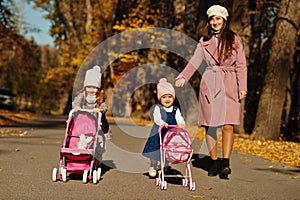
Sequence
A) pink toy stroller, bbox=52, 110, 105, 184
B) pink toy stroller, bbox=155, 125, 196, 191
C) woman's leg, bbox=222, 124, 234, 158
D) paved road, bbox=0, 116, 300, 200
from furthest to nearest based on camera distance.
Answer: woman's leg, bbox=222, 124, 234, 158
pink toy stroller, bbox=52, 110, 105, 184
pink toy stroller, bbox=155, 125, 196, 191
paved road, bbox=0, 116, 300, 200

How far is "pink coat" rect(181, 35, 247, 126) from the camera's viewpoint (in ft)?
24.2

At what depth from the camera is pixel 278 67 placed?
1633 cm

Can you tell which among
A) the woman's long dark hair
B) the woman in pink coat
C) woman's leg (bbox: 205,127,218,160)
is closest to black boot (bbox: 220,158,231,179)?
the woman in pink coat

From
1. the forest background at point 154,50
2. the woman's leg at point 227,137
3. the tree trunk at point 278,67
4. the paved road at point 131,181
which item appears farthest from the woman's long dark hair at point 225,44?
the tree trunk at point 278,67

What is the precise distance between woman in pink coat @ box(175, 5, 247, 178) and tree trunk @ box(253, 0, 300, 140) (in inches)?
362

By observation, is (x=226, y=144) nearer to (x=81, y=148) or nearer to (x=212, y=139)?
(x=212, y=139)

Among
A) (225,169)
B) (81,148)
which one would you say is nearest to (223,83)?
(225,169)

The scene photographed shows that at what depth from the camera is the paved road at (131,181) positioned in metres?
5.84

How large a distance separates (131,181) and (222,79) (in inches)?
77.1

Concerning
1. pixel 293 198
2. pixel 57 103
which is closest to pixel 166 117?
pixel 293 198

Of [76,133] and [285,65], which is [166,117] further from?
[285,65]

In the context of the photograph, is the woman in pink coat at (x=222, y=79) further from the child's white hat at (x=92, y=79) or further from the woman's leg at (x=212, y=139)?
the child's white hat at (x=92, y=79)

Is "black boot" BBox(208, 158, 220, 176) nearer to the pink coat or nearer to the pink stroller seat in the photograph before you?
the pink coat

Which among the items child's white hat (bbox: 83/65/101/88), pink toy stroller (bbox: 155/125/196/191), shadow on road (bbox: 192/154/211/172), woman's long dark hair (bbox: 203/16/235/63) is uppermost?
woman's long dark hair (bbox: 203/16/235/63)
